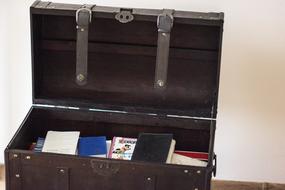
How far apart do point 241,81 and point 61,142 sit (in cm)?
77

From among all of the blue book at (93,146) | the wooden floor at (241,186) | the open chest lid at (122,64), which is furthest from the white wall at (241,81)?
the blue book at (93,146)

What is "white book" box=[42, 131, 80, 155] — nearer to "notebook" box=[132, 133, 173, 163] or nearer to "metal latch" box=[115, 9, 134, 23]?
"notebook" box=[132, 133, 173, 163]

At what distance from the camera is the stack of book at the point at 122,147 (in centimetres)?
190

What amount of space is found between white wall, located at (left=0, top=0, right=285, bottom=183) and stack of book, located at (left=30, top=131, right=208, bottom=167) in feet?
1.18

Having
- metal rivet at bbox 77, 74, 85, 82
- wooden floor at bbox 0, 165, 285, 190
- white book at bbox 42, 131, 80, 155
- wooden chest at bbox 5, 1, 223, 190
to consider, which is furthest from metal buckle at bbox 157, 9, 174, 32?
wooden floor at bbox 0, 165, 285, 190

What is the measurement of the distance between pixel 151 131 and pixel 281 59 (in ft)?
1.96

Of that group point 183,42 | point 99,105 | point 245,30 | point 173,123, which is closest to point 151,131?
point 173,123

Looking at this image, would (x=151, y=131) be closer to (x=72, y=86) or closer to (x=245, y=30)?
(x=72, y=86)

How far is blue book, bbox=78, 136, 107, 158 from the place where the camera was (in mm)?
1948

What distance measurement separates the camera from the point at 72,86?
2.01 metres

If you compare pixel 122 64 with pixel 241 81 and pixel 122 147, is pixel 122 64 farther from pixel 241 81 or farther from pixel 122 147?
pixel 241 81

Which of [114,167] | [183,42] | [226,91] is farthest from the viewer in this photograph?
[226,91]

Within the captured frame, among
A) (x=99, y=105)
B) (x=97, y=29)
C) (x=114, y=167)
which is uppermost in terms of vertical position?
(x=97, y=29)

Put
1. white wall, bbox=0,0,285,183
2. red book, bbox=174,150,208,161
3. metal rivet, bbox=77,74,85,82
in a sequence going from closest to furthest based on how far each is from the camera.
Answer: metal rivet, bbox=77,74,85,82
red book, bbox=174,150,208,161
white wall, bbox=0,0,285,183
